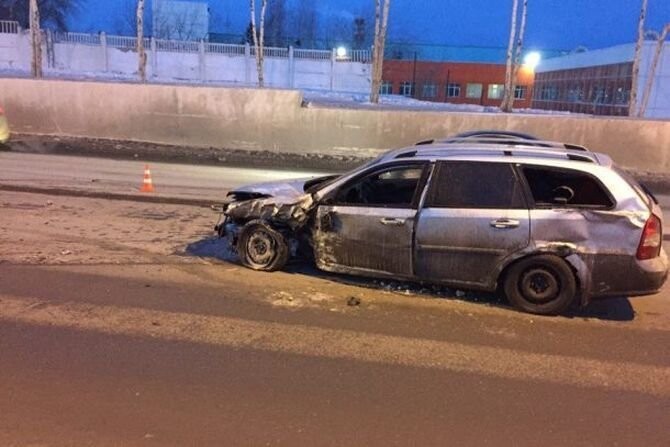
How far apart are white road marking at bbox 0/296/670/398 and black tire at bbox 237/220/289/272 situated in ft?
5.21

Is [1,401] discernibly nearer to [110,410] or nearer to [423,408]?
[110,410]

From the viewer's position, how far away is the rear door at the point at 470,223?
20.4 feet

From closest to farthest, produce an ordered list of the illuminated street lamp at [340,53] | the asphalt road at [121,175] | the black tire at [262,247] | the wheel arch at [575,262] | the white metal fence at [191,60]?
1. the wheel arch at [575,262]
2. the black tire at [262,247]
3. the asphalt road at [121,175]
4. the white metal fence at [191,60]
5. the illuminated street lamp at [340,53]

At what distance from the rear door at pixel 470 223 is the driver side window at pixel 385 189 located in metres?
0.28

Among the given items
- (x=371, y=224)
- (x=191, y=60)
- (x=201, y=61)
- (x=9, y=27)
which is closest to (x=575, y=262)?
(x=371, y=224)

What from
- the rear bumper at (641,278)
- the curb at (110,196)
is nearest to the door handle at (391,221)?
the rear bumper at (641,278)

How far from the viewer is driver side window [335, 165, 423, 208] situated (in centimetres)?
673

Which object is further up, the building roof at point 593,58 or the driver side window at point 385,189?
the building roof at point 593,58

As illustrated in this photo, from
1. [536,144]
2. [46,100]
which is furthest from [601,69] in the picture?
[536,144]

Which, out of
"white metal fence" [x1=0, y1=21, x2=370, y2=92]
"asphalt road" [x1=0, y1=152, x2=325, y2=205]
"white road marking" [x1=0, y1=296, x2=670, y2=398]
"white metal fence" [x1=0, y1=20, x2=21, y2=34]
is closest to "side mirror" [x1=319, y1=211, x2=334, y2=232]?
"white road marking" [x1=0, y1=296, x2=670, y2=398]

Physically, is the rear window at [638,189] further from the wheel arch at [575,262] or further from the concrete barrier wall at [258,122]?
the concrete barrier wall at [258,122]

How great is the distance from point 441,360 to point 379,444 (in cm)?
141

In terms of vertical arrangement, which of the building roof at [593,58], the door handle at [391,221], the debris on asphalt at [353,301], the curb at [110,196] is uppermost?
the building roof at [593,58]

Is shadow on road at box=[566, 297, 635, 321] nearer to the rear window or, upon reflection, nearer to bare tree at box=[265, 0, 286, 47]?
the rear window
